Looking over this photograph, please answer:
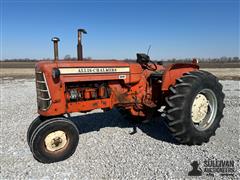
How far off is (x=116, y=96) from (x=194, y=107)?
165 centimetres

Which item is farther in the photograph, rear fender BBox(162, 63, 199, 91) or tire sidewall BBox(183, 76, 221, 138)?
rear fender BBox(162, 63, 199, 91)

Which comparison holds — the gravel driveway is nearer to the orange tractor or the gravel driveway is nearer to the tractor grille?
the orange tractor

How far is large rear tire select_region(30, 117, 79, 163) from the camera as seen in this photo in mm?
4184

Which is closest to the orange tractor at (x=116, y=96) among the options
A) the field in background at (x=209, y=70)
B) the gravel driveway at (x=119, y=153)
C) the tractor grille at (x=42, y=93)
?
the tractor grille at (x=42, y=93)

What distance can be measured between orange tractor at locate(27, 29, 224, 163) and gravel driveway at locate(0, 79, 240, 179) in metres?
0.28

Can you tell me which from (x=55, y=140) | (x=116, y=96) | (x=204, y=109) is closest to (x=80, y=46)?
(x=116, y=96)

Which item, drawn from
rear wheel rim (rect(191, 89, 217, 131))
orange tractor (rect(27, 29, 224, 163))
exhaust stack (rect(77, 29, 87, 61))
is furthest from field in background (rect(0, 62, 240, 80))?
exhaust stack (rect(77, 29, 87, 61))

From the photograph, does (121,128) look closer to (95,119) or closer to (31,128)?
(95,119)

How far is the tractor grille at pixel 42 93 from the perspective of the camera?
440 cm

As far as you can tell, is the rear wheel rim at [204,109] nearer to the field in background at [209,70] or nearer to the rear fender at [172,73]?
the rear fender at [172,73]

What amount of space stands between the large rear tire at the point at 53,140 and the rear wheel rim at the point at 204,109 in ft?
8.31

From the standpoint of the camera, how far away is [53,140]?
430 cm

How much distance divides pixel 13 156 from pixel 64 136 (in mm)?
1130

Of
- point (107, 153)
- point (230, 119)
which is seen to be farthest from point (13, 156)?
point (230, 119)
